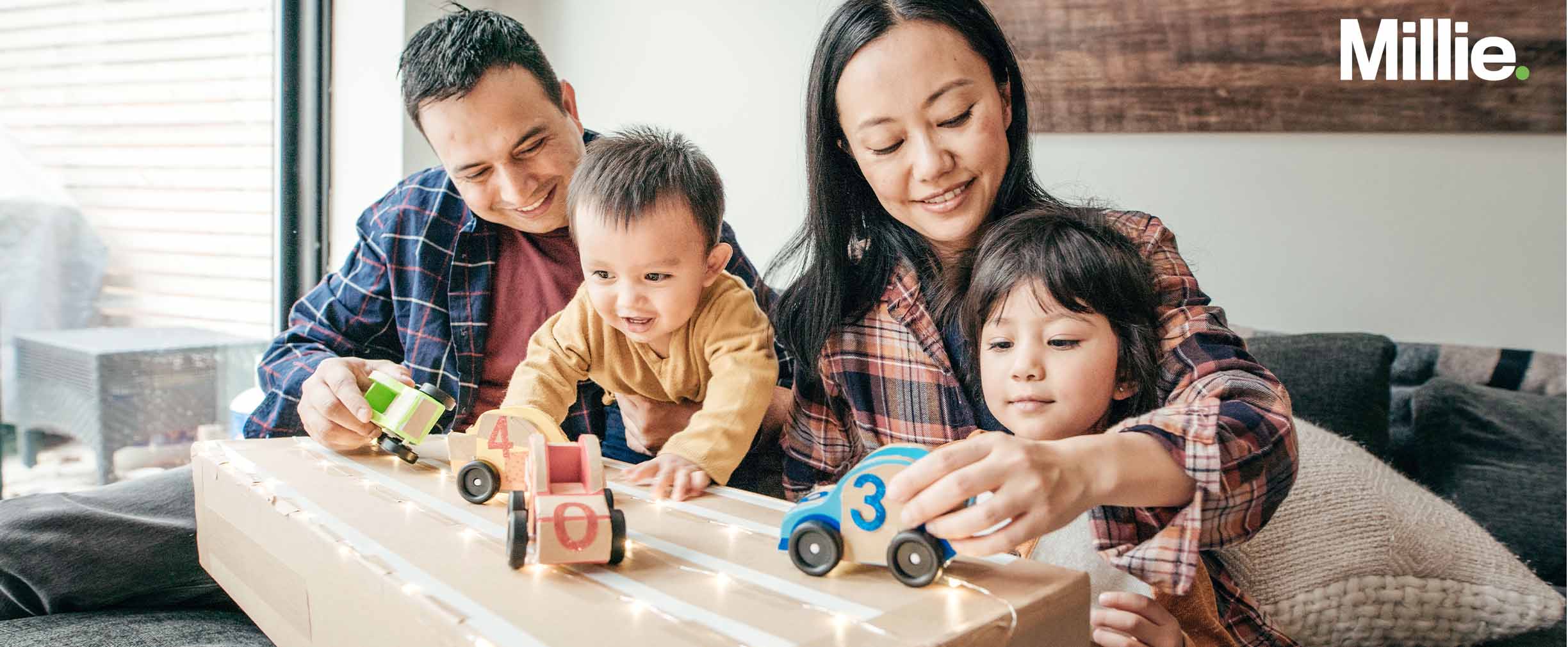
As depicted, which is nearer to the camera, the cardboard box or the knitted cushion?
the cardboard box

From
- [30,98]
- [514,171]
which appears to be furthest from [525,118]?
[30,98]

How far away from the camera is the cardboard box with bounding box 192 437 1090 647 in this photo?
631 mm

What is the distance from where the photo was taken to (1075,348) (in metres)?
0.95

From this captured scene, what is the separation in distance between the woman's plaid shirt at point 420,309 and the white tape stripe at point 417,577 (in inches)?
19.1

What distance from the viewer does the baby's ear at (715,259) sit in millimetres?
→ 1173

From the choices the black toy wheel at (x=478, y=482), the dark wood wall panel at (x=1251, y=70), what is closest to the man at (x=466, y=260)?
the black toy wheel at (x=478, y=482)

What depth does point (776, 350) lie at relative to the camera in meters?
1.43

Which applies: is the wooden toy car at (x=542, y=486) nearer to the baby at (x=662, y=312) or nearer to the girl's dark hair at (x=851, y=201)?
the baby at (x=662, y=312)

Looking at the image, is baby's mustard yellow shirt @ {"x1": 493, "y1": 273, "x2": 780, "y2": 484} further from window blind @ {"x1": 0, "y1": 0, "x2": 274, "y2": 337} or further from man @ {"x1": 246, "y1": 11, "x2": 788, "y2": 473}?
window blind @ {"x1": 0, "y1": 0, "x2": 274, "y2": 337}

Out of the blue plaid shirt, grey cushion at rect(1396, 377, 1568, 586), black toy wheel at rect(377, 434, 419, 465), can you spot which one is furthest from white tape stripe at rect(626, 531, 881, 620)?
grey cushion at rect(1396, 377, 1568, 586)

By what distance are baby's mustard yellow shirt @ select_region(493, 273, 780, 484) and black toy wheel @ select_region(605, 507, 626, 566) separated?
30 cm

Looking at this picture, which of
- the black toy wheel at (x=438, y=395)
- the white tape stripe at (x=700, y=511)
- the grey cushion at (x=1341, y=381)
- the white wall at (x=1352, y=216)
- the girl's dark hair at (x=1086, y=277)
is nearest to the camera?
the white tape stripe at (x=700, y=511)

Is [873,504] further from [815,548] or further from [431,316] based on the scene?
[431,316]

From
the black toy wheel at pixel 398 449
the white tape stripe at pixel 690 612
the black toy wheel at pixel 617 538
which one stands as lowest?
the black toy wheel at pixel 398 449
